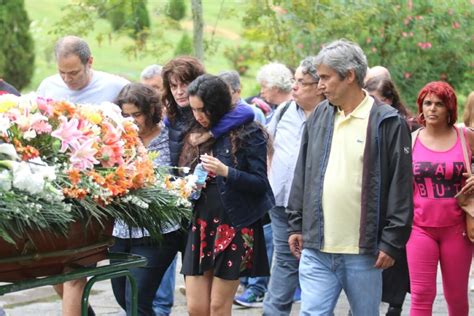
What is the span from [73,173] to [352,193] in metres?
1.89

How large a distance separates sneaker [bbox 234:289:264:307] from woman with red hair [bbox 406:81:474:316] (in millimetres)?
2268

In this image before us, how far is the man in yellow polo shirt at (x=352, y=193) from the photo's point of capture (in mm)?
5492

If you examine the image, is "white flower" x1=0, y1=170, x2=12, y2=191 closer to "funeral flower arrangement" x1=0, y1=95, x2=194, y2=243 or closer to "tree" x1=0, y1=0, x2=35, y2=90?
"funeral flower arrangement" x1=0, y1=95, x2=194, y2=243

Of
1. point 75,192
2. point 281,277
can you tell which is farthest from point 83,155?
point 281,277

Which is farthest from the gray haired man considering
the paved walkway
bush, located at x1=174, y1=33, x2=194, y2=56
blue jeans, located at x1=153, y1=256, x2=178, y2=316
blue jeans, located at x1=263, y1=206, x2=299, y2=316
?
bush, located at x1=174, y1=33, x2=194, y2=56

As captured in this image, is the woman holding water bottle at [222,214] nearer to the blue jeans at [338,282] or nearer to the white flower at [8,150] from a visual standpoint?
the blue jeans at [338,282]

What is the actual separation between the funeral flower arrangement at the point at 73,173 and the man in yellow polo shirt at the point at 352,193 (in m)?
1.11

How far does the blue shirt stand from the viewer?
7.73 m

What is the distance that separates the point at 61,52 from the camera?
7.61 meters

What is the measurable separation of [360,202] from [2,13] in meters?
20.5

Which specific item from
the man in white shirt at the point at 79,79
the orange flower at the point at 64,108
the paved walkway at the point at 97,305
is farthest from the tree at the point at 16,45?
the orange flower at the point at 64,108

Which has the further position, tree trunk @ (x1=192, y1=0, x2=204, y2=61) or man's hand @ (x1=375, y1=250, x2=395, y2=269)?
tree trunk @ (x1=192, y1=0, x2=204, y2=61)

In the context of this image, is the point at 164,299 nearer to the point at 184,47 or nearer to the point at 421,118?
the point at 421,118

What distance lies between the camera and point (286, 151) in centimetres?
777
